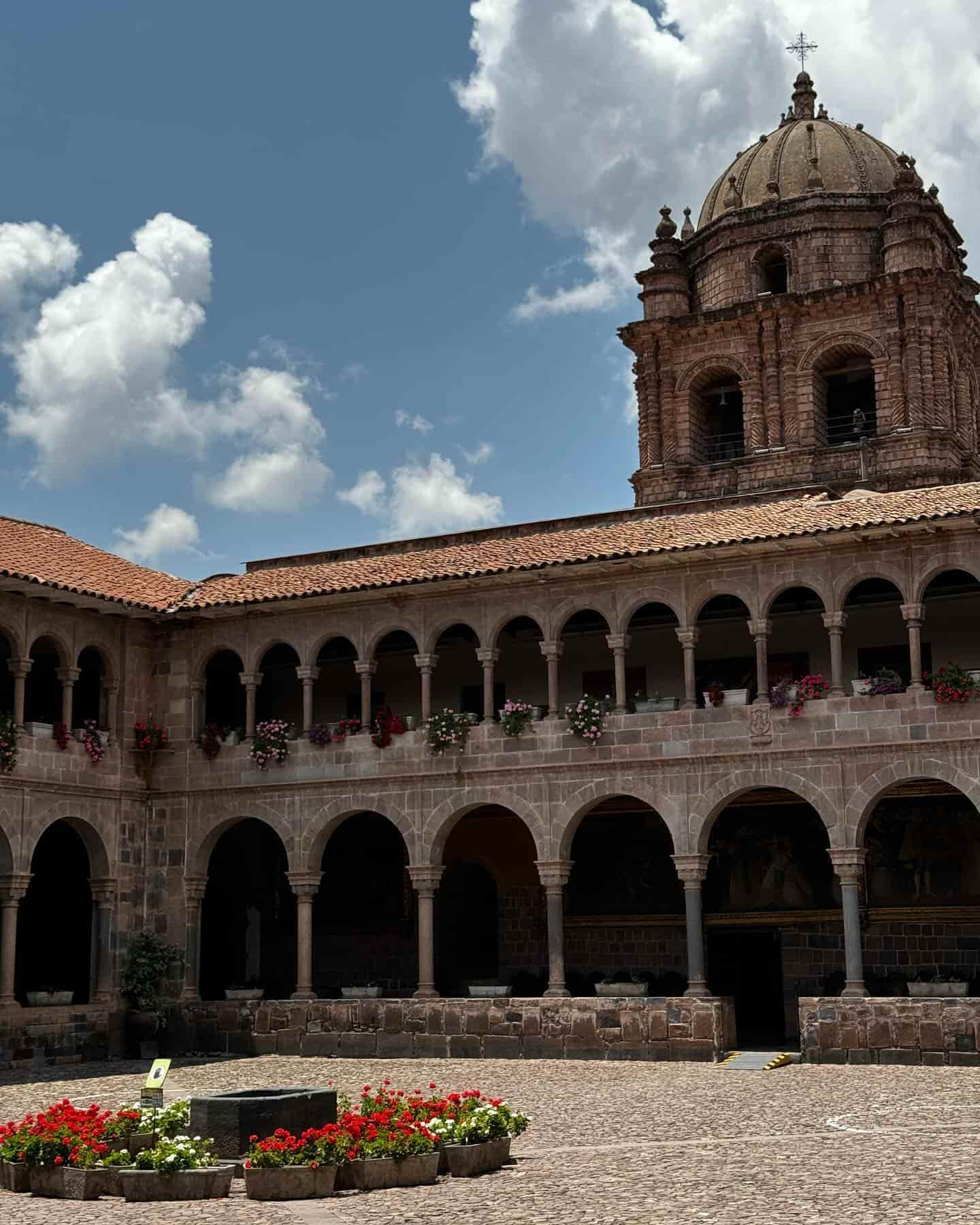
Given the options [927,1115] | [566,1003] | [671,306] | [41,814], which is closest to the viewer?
[927,1115]

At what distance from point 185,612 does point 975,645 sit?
511 inches

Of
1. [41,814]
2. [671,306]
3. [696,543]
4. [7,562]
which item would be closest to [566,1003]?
[696,543]

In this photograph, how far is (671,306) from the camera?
37.4m

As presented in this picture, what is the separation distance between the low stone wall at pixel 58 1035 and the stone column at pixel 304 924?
297cm

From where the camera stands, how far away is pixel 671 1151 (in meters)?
14.1

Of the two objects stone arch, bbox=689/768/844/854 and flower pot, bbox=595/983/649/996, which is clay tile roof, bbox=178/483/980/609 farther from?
flower pot, bbox=595/983/649/996

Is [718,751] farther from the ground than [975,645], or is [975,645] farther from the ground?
[975,645]

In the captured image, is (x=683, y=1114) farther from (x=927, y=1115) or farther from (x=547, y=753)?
(x=547, y=753)

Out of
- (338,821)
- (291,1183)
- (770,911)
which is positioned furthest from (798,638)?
(291,1183)

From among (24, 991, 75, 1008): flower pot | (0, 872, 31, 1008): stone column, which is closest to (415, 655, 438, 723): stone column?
(0, 872, 31, 1008): stone column

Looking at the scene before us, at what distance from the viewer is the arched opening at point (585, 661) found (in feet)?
92.4

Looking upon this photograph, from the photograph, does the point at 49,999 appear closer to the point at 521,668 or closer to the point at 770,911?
the point at 521,668

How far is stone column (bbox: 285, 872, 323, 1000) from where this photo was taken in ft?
88.3

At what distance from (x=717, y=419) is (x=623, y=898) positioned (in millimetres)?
13030
